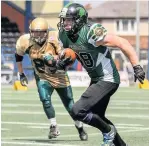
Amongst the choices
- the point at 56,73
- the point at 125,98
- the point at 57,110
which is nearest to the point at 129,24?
the point at 125,98

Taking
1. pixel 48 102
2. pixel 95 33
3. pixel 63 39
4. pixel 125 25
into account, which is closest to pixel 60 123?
pixel 48 102

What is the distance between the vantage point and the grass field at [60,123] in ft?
29.0

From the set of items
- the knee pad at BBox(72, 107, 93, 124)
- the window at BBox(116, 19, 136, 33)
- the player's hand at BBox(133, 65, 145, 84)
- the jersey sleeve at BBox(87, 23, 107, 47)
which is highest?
the jersey sleeve at BBox(87, 23, 107, 47)

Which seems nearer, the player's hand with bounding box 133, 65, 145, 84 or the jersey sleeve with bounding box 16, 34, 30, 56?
the player's hand with bounding box 133, 65, 145, 84

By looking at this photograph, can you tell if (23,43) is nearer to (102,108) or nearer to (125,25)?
(102,108)

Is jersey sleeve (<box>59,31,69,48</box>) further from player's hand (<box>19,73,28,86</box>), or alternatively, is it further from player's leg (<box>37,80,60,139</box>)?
player's hand (<box>19,73,28,86</box>)

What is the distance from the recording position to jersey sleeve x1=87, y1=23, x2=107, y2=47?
7035mm

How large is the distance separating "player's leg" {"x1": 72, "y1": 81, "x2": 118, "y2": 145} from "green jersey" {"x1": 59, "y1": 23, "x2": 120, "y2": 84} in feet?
0.29

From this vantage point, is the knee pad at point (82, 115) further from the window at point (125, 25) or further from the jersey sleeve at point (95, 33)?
the window at point (125, 25)

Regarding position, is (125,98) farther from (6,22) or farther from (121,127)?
(6,22)

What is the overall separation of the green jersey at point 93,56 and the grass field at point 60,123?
1.40 meters

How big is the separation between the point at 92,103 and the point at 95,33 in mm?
748

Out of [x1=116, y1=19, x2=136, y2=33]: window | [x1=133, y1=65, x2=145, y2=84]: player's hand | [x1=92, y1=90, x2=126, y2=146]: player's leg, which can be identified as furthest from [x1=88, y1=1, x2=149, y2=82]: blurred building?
[x1=133, y1=65, x2=145, y2=84]: player's hand

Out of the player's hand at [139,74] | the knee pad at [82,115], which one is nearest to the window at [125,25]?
the knee pad at [82,115]
